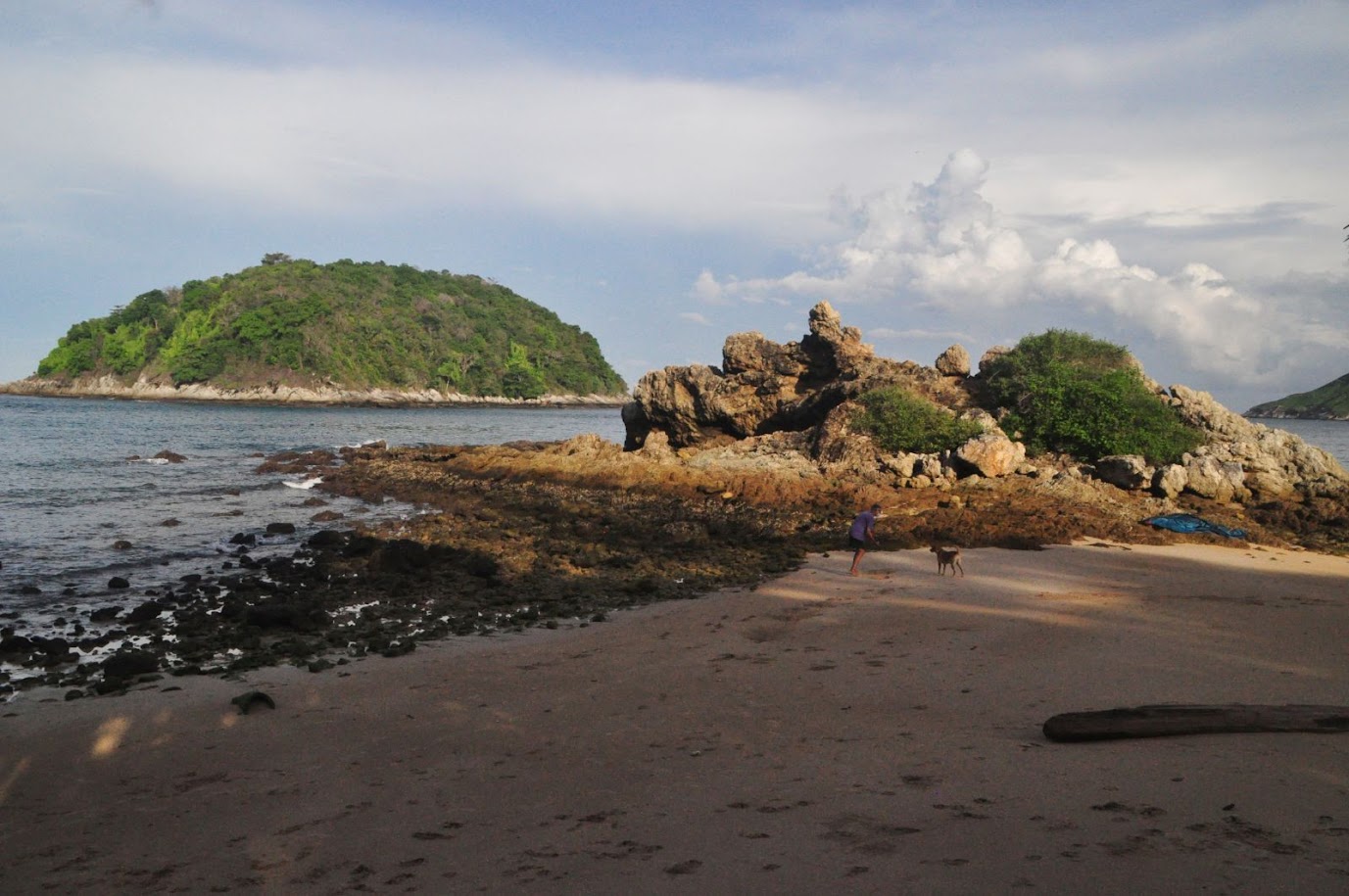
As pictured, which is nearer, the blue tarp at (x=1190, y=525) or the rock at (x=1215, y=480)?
the blue tarp at (x=1190, y=525)

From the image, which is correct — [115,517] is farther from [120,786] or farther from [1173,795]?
[1173,795]

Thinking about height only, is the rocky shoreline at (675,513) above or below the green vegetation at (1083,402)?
below

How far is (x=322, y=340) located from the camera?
10981cm

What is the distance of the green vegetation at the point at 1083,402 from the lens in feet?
77.6

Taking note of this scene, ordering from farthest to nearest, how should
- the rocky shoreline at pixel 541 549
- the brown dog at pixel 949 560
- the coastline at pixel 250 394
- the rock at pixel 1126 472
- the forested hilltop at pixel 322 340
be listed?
the forested hilltop at pixel 322 340 → the coastline at pixel 250 394 → the rock at pixel 1126 472 → the brown dog at pixel 949 560 → the rocky shoreline at pixel 541 549

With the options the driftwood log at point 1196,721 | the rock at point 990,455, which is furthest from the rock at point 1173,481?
the driftwood log at point 1196,721

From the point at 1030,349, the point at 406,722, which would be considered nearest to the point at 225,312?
the point at 1030,349

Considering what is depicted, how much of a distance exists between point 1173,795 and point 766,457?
22462 millimetres

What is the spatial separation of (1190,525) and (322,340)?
356 ft

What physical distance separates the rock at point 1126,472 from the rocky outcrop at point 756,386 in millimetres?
8090

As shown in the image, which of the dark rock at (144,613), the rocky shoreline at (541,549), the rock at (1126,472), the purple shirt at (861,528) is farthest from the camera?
the rock at (1126,472)

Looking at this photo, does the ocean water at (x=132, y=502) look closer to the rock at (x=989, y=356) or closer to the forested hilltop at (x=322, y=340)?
the rock at (x=989, y=356)

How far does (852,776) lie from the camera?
19.3 ft

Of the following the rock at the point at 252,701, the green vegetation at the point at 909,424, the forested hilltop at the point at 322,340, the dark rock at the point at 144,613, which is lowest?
the dark rock at the point at 144,613
